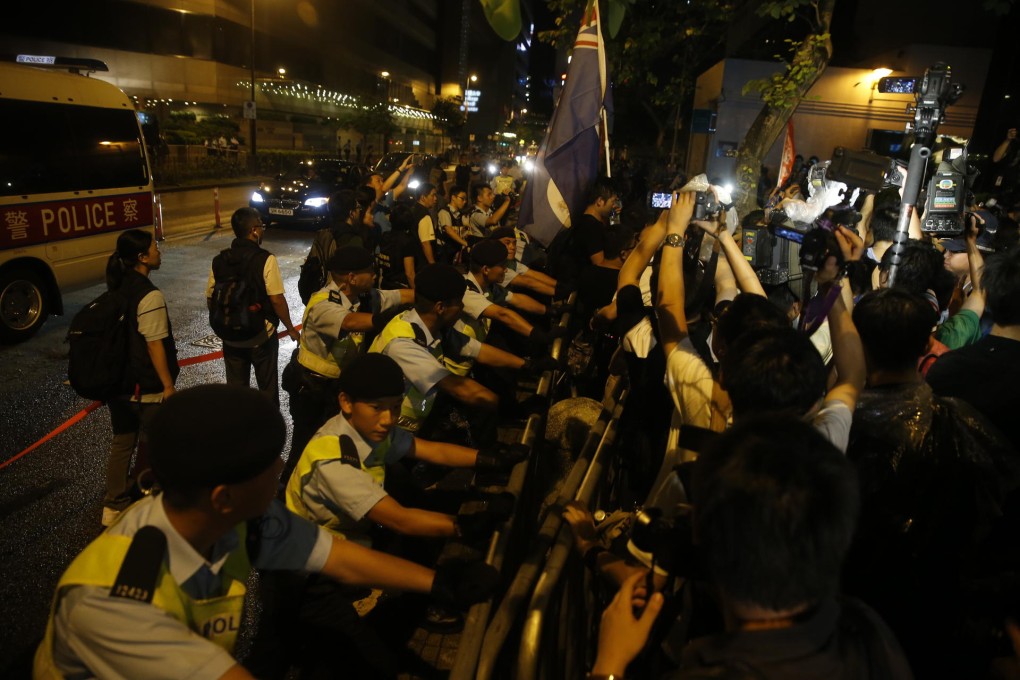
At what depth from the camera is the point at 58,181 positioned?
8.18 m

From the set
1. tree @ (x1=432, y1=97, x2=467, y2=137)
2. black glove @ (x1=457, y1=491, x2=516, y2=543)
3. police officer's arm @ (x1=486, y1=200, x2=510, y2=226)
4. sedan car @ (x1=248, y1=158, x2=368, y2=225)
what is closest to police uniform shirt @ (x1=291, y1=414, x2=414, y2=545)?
black glove @ (x1=457, y1=491, x2=516, y2=543)

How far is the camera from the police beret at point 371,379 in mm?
2566

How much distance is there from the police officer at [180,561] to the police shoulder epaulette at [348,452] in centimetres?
67

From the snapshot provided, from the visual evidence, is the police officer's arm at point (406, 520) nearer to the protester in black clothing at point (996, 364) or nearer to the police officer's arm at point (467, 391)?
the police officer's arm at point (467, 391)

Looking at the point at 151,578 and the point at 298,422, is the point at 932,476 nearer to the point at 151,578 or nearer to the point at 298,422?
the point at 151,578

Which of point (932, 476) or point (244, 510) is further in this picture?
point (932, 476)

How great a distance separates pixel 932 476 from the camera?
2.33m

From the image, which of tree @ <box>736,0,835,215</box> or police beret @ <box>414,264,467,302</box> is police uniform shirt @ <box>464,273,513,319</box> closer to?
police beret @ <box>414,264,467,302</box>

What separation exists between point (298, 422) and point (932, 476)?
3.60 m

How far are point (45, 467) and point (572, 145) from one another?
4836mm

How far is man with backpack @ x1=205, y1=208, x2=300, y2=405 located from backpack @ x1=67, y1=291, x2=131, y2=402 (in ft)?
2.77

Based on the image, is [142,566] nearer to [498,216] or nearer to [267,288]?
[267,288]

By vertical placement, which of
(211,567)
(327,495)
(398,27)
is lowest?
(327,495)

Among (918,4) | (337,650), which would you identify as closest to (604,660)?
(337,650)
